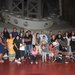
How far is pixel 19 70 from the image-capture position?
11.3m

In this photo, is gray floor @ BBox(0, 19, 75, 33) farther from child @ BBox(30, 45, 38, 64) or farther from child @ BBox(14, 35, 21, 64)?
child @ BBox(30, 45, 38, 64)

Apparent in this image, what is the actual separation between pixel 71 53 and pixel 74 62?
497 millimetres

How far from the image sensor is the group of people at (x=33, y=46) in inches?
495

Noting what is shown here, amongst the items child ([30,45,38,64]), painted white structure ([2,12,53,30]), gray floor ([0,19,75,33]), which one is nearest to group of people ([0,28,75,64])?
child ([30,45,38,64])

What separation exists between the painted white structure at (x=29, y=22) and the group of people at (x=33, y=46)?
4.78m

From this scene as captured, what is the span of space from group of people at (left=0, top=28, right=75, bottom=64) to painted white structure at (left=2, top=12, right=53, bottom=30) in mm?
4781

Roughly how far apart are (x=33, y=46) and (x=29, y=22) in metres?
5.22

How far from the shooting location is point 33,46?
13109 millimetres

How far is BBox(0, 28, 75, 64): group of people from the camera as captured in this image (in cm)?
1258

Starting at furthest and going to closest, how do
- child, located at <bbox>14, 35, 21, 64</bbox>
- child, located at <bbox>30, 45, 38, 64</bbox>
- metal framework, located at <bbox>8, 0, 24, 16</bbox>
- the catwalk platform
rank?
metal framework, located at <bbox>8, 0, 24, 16</bbox> < child, located at <bbox>14, 35, 21, 64</bbox> < child, located at <bbox>30, 45, 38, 64</bbox> < the catwalk platform

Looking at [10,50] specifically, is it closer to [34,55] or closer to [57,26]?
[34,55]

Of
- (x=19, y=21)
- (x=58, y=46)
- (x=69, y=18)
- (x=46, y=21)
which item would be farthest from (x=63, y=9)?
(x=58, y=46)

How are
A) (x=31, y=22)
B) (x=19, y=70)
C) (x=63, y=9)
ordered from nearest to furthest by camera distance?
(x=19, y=70)
(x=31, y=22)
(x=63, y=9)

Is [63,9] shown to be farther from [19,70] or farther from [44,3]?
[19,70]
